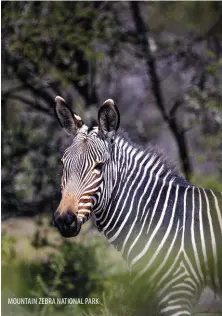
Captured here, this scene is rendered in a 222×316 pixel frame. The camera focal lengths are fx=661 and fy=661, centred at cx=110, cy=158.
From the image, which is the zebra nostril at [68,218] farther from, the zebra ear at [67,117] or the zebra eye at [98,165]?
the zebra ear at [67,117]

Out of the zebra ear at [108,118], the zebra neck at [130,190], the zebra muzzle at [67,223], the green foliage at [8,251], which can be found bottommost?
the zebra muzzle at [67,223]

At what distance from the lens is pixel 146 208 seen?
4758 mm

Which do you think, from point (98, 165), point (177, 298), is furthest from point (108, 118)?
point (177, 298)

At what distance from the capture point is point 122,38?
9.14 meters

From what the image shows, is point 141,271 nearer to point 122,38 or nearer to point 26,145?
point 26,145

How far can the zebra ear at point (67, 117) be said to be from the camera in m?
4.85

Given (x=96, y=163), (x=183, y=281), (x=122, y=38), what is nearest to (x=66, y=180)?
(x=96, y=163)

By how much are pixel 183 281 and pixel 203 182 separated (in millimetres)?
3570

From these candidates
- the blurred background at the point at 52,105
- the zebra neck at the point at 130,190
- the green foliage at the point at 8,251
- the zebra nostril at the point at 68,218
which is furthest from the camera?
the green foliage at the point at 8,251

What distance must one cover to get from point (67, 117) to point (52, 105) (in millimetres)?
3831

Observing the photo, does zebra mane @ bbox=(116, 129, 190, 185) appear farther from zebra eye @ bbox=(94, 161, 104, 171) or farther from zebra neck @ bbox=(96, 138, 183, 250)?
zebra eye @ bbox=(94, 161, 104, 171)

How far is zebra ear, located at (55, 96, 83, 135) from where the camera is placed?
4.85m

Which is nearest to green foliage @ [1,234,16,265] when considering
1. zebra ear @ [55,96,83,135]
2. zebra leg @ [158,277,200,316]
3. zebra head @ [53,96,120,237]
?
zebra ear @ [55,96,83,135]

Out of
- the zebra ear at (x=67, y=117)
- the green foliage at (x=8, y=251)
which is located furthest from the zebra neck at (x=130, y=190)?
the green foliage at (x=8, y=251)
